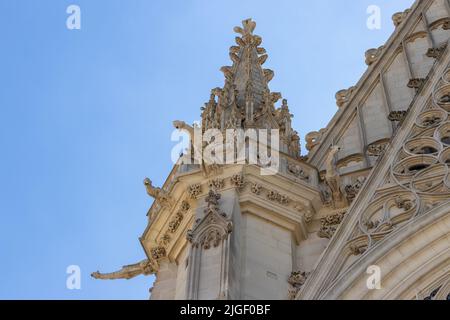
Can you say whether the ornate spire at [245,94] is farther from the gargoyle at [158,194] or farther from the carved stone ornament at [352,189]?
the carved stone ornament at [352,189]

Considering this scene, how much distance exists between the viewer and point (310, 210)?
17.6m

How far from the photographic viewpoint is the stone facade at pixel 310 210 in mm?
15453

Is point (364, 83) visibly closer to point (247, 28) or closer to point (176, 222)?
point (247, 28)

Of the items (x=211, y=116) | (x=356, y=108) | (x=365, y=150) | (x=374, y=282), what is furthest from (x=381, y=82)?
(x=374, y=282)

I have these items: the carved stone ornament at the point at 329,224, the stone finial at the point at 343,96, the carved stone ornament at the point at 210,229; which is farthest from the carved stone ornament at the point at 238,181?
the stone finial at the point at 343,96

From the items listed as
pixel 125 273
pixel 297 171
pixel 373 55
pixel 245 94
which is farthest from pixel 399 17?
pixel 125 273

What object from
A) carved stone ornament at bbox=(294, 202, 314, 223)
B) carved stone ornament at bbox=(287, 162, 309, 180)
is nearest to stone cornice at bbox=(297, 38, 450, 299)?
carved stone ornament at bbox=(294, 202, 314, 223)

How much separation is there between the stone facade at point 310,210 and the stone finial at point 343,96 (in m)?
0.78

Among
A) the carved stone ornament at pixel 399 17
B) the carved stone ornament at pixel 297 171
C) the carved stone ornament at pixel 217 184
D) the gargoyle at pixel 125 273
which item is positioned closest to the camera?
the carved stone ornament at pixel 217 184

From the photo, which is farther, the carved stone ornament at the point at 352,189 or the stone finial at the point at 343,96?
the stone finial at the point at 343,96

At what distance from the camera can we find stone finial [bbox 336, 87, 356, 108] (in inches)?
875

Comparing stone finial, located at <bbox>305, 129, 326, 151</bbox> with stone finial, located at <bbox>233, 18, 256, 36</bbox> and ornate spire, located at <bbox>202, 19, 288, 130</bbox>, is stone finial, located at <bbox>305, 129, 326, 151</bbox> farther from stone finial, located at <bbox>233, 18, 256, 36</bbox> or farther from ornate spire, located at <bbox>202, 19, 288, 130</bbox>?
stone finial, located at <bbox>233, 18, 256, 36</bbox>

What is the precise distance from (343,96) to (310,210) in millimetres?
5920
